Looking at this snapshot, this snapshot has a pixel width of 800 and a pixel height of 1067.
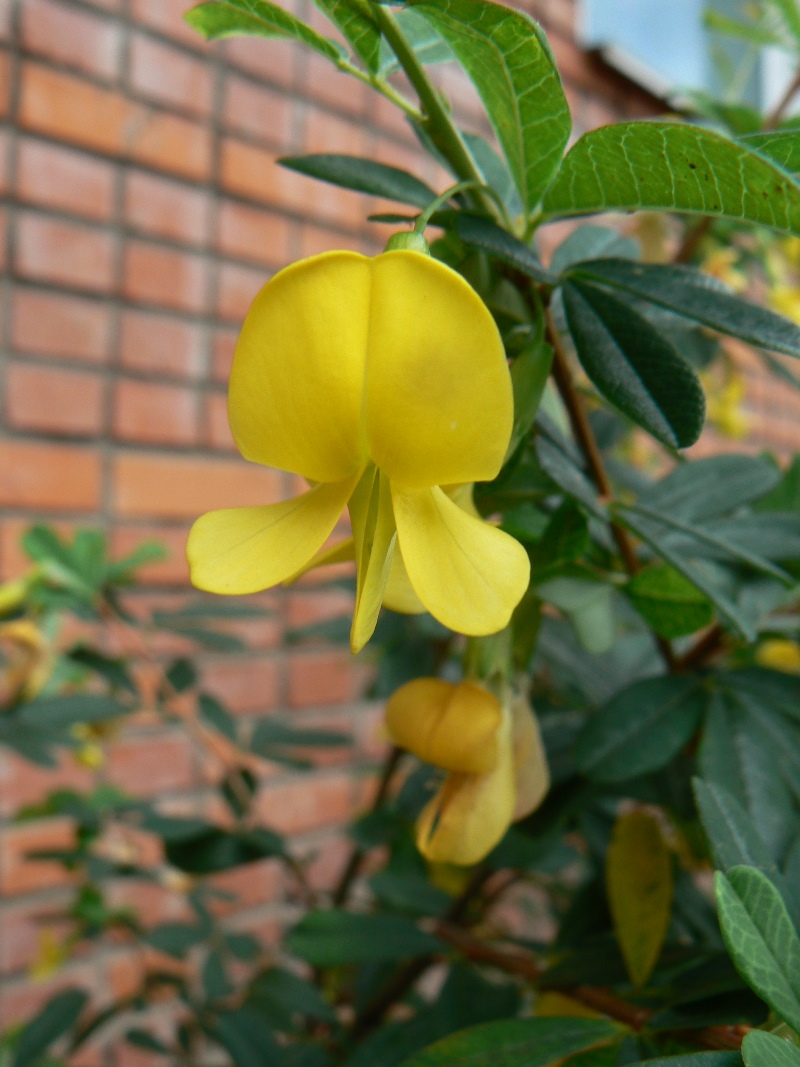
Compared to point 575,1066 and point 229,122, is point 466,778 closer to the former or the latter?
point 575,1066

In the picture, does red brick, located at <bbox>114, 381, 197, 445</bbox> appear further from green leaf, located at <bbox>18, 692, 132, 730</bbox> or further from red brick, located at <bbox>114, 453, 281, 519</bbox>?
green leaf, located at <bbox>18, 692, 132, 730</bbox>

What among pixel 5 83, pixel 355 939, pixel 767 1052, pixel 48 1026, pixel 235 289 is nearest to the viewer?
pixel 767 1052

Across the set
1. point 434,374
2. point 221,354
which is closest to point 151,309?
point 221,354

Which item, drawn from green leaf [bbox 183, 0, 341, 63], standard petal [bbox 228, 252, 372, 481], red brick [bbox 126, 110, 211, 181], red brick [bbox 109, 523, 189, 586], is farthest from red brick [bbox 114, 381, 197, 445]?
standard petal [bbox 228, 252, 372, 481]

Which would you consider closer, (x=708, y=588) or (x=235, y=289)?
(x=708, y=588)

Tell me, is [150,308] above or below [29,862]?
above

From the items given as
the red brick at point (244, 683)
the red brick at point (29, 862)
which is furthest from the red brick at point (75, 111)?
the red brick at point (29, 862)

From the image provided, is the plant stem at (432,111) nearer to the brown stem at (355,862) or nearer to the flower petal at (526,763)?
the flower petal at (526,763)

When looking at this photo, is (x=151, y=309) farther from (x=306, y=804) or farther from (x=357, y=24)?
(x=357, y=24)

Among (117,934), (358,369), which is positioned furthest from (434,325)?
(117,934)
